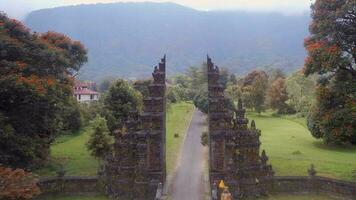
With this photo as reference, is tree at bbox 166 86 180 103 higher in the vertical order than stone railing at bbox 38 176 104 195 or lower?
higher

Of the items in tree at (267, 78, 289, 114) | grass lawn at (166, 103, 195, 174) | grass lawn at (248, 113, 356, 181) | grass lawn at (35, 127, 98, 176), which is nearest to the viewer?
A: grass lawn at (248, 113, 356, 181)

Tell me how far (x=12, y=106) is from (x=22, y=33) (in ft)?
13.6

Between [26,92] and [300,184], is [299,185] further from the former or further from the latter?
[26,92]

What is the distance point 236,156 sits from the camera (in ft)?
76.2

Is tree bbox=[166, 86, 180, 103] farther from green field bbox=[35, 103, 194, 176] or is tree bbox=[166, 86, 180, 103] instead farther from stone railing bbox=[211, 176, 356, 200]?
stone railing bbox=[211, 176, 356, 200]

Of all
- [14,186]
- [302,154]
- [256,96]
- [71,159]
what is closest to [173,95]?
[256,96]

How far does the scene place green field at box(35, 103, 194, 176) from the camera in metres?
27.3

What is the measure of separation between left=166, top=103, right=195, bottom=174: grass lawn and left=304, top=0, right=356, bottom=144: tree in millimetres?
9618

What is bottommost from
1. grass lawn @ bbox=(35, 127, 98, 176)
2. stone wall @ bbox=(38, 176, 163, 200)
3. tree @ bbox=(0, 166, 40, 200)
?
stone wall @ bbox=(38, 176, 163, 200)

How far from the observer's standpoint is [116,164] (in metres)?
23.3

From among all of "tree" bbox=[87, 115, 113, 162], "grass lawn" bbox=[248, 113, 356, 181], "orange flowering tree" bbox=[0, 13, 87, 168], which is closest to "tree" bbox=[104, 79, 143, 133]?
"tree" bbox=[87, 115, 113, 162]

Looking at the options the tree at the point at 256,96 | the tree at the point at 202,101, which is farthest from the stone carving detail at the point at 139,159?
the tree at the point at 256,96

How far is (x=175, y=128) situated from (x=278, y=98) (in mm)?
23332

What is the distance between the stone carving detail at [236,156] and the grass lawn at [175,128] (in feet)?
15.8
